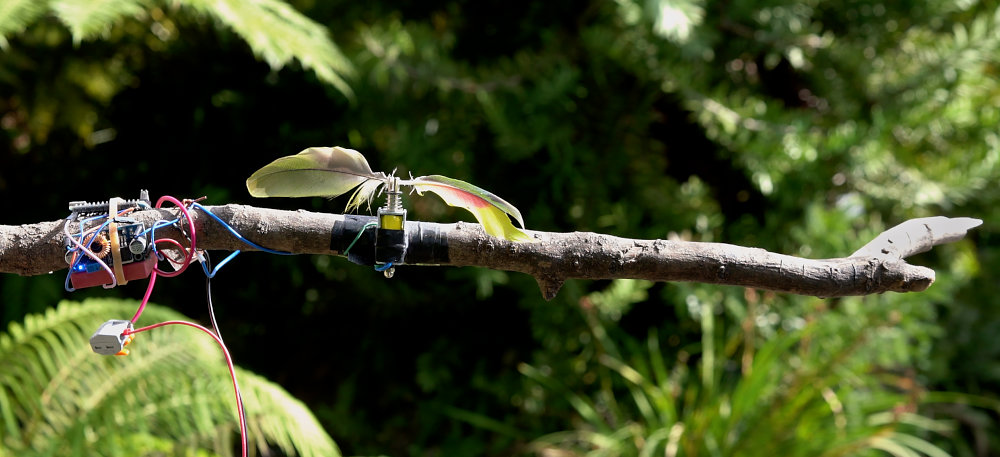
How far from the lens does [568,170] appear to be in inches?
62.9

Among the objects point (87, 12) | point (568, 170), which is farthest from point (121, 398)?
point (568, 170)

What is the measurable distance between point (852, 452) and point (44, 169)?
1721 mm

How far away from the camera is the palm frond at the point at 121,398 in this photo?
133 cm

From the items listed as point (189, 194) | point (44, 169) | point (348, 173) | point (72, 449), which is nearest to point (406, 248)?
point (348, 173)

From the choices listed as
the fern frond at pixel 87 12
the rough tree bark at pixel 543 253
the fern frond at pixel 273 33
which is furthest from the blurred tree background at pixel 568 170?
the rough tree bark at pixel 543 253

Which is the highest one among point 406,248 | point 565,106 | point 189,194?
point 565,106

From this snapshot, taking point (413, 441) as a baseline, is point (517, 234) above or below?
above

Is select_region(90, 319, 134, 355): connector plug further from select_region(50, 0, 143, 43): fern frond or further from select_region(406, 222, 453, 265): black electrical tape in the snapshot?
select_region(50, 0, 143, 43): fern frond

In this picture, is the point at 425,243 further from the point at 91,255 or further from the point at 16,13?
the point at 16,13

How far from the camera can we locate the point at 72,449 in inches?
49.7

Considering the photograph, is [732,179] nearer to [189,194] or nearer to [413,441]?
[413,441]

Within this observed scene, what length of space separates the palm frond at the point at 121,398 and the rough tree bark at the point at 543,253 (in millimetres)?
867

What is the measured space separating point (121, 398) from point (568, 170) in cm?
90

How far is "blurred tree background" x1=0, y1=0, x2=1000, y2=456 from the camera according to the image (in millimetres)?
1567
